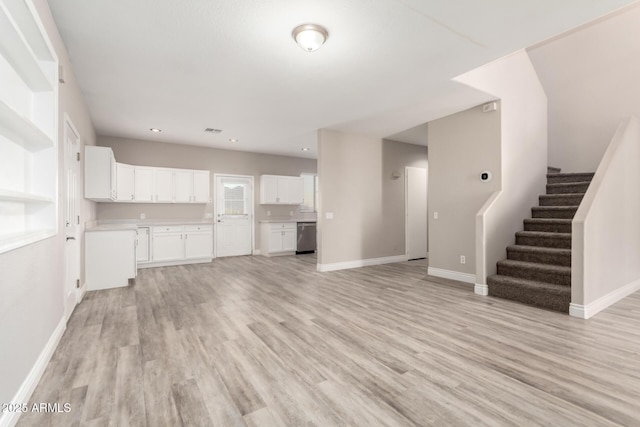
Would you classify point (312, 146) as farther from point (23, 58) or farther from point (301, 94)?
point (23, 58)

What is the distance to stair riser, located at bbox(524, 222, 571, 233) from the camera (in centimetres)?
420

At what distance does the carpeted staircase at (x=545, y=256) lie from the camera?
3484 mm

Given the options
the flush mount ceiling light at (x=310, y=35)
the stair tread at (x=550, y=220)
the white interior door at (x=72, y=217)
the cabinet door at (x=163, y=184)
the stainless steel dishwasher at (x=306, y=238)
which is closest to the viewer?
the flush mount ceiling light at (x=310, y=35)

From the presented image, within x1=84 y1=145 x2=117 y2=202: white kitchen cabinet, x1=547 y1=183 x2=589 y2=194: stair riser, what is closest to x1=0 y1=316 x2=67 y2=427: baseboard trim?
x1=84 y1=145 x2=117 y2=202: white kitchen cabinet

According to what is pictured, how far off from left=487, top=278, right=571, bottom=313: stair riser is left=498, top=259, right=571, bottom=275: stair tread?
12.7 inches

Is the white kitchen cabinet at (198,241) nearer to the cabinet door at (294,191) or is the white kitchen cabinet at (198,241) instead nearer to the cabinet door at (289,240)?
the cabinet door at (289,240)

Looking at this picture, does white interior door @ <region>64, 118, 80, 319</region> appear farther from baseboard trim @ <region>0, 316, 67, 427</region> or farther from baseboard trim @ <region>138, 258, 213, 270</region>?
baseboard trim @ <region>138, 258, 213, 270</region>

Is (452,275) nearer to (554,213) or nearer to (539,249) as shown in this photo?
(539,249)

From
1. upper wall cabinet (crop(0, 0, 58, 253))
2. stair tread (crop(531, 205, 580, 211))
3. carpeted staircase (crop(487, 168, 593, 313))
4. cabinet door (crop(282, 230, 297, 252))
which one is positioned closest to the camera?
upper wall cabinet (crop(0, 0, 58, 253))

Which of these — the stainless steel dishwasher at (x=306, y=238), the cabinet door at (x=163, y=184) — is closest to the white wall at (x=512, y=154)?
the stainless steel dishwasher at (x=306, y=238)

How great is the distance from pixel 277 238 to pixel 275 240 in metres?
0.07

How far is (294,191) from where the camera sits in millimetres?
8047

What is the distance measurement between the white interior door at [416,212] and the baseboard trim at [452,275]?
1.64 m

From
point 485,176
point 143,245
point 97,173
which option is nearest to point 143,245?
point 143,245
